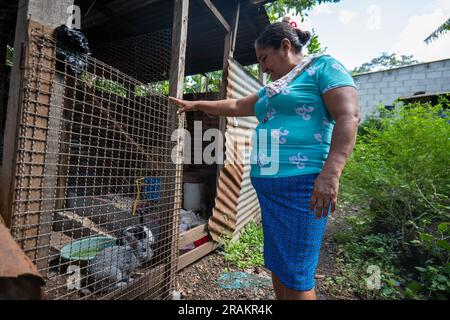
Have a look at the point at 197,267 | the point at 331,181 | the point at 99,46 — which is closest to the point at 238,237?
A: the point at 197,267

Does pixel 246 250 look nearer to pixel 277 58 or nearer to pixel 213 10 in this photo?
pixel 277 58

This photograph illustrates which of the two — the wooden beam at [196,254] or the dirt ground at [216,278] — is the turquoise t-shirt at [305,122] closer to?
the dirt ground at [216,278]

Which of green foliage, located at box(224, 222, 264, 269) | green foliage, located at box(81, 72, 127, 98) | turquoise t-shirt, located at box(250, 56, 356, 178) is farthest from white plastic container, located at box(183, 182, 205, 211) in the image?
turquoise t-shirt, located at box(250, 56, 356, 178)

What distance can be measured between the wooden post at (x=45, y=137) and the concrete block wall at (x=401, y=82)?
13.9 meters

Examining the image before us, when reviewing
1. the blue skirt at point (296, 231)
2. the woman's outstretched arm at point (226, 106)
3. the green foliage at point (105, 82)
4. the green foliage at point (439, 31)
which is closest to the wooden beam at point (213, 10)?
the woman's outstretched arm at point (226, 106)

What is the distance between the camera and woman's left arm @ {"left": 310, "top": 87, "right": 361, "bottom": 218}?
1294 millimetres

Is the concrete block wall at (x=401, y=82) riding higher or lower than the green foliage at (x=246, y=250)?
higher

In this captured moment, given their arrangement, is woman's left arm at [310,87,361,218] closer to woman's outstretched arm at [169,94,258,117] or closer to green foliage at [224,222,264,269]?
woman's outstretched arm at [169,94,258,117]

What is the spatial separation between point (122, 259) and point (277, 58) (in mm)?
2128

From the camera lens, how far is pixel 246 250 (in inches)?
146

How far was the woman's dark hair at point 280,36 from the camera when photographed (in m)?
1.66

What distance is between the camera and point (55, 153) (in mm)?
1446
